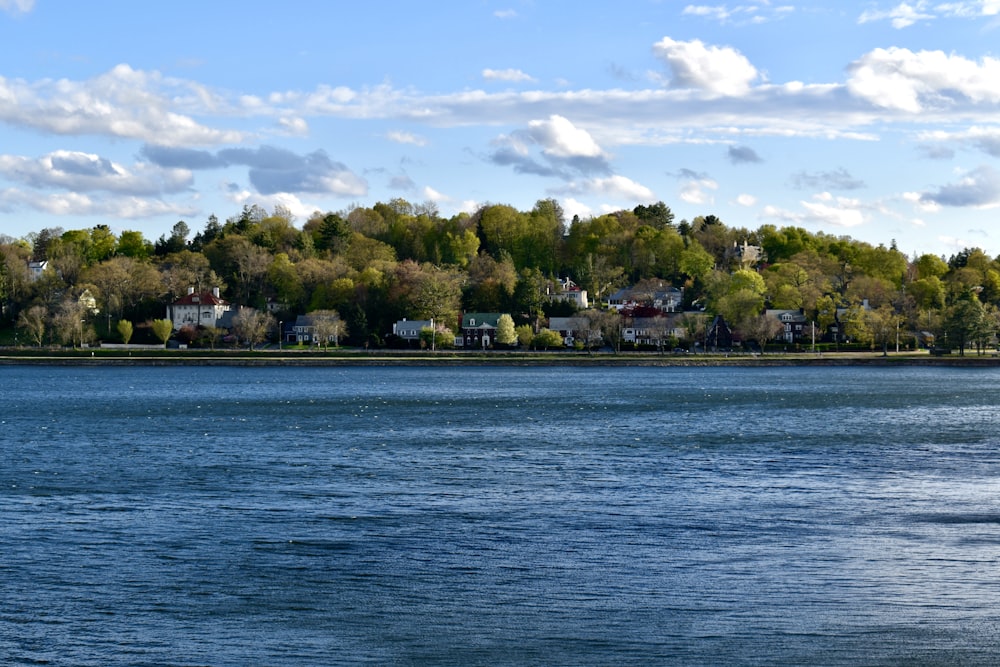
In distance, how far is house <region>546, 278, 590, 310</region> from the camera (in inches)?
5713

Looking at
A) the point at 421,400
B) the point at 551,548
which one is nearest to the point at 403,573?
the point at 551,548

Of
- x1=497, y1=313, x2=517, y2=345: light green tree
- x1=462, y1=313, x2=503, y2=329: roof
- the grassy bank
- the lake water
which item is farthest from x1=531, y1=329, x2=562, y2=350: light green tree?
the lake water

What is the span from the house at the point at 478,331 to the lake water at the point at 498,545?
8467 cm

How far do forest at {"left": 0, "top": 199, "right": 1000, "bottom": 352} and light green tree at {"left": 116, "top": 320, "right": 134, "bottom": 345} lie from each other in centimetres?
20

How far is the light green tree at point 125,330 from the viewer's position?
422 feet

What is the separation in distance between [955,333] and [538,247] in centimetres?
7003

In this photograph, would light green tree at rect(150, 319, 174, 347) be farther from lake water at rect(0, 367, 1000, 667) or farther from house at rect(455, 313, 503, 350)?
lake water at rect(0, 367, 1000, 667)

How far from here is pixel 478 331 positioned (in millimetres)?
133750

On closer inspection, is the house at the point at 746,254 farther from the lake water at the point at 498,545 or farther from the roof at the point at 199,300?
the lake water at the point at 498,545

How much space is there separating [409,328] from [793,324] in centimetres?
4615

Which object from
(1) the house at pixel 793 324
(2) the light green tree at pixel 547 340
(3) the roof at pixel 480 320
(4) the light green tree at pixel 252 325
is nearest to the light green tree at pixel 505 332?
(2) the light green tree at pixel 547 340

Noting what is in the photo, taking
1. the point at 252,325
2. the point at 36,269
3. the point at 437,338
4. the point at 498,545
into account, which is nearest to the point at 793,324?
the point at 437,338

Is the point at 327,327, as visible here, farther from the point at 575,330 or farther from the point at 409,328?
the point at 575,330

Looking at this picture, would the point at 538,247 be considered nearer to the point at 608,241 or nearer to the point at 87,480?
the point at 608,241
